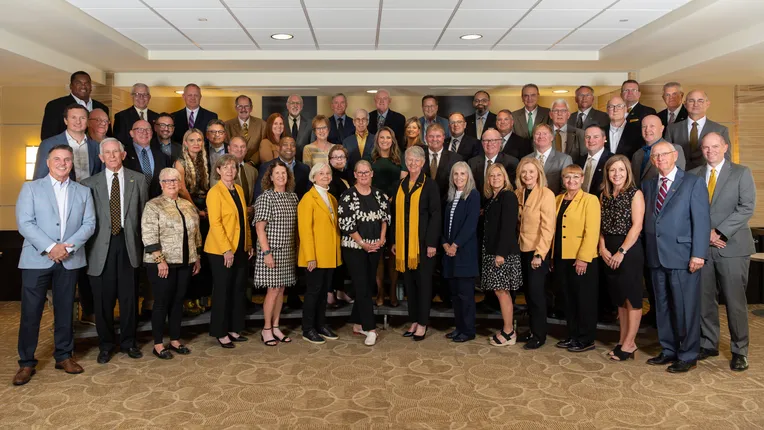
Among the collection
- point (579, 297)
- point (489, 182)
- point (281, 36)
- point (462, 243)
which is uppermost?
point (281, 36)

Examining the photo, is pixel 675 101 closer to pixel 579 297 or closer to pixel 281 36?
pixel 579 297

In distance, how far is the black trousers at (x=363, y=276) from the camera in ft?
18.4

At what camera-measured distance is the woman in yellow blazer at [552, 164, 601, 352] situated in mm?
5137

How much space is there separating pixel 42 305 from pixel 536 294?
4.06 m

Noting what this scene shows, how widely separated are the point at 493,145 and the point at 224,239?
8.80 feet

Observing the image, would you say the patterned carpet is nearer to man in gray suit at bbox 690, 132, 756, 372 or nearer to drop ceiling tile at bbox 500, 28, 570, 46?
man in gray suit at bbox 690, 132, 756, 372

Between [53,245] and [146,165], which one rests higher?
[146,165]

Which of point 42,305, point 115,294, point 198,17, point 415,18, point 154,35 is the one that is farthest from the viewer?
point 154,35

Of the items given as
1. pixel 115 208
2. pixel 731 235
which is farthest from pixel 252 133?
pixel 731 235

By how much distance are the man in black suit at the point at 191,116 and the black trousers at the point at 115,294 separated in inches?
95.4

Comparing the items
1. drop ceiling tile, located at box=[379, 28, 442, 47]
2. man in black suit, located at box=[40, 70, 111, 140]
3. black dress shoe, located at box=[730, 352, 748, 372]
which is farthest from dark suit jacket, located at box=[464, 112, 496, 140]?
man in black suit, located at box=[40, 70, 111, 140]

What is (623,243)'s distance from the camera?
5020 millimetres

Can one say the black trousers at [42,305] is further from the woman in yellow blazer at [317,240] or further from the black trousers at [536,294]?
the black trousers at [536,294]

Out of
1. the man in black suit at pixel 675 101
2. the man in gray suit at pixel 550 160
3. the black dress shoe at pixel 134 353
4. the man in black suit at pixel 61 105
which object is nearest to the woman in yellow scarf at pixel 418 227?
the man in gray suit at pixel 550 160
